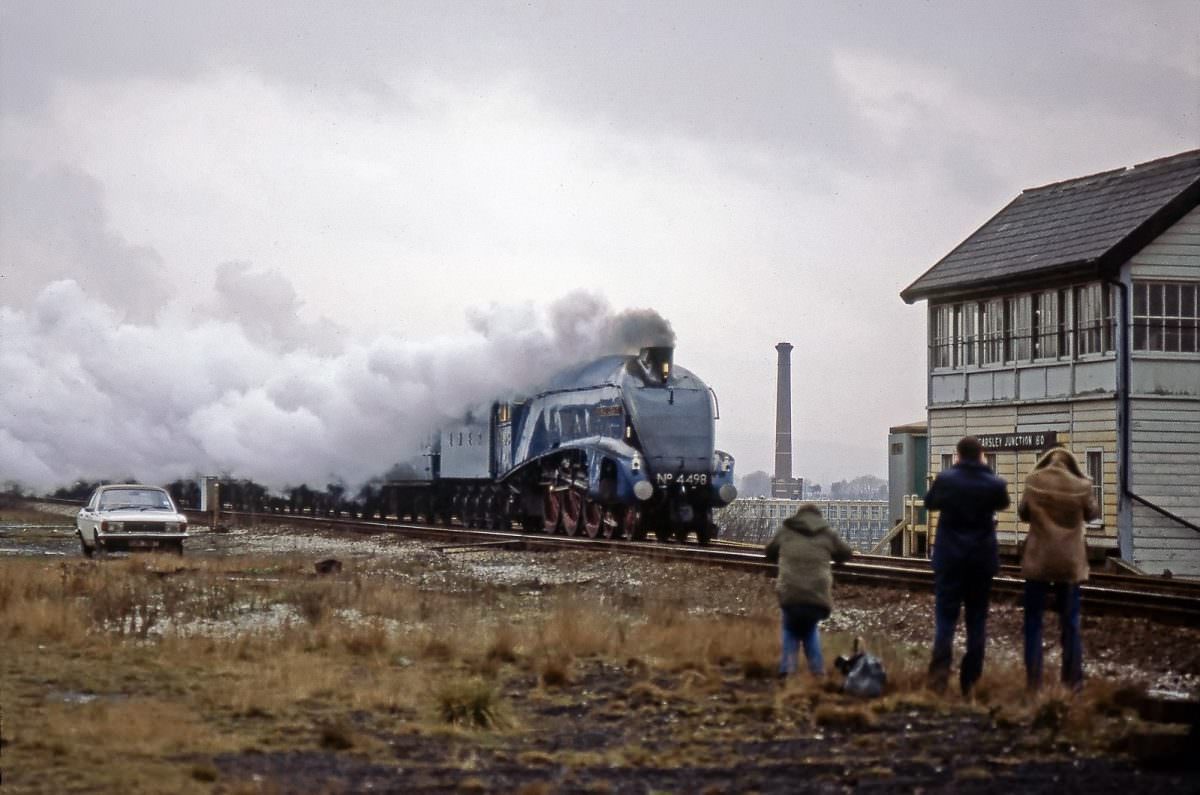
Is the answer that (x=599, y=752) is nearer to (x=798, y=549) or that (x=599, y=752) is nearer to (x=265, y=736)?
(x=265, y=736)

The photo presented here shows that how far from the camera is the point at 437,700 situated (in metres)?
10.3

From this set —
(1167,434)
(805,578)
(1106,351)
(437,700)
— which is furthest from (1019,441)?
(437,700)

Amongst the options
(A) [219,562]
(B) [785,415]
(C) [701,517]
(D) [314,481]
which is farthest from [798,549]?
(B) [785,415]

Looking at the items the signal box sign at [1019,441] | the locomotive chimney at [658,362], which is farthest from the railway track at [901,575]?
the signal box sign at [1019,441]

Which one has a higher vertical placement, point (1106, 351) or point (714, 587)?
point (1106, 351)

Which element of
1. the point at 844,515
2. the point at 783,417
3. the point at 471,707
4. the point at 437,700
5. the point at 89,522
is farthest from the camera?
the point at 783,417

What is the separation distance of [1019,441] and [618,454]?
27.5 feet

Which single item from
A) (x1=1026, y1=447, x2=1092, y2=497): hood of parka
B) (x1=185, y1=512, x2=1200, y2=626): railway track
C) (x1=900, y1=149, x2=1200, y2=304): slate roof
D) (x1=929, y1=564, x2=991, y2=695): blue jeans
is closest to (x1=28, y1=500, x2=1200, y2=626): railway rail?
(x1=185, y1=512, x2=1200, y2=626): railway track

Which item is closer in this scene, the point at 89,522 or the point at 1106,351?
the point at 89,522

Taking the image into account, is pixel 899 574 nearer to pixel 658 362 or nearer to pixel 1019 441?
pixel 658 362

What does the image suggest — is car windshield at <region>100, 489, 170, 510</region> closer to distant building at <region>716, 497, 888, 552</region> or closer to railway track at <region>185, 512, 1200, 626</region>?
railway track at <region>185, 512, 1200, 626</region>

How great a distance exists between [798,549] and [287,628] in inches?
209

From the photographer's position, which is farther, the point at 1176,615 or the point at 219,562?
the point at 219,562

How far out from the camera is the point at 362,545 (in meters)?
29.8
